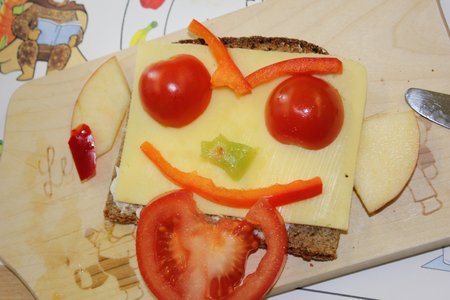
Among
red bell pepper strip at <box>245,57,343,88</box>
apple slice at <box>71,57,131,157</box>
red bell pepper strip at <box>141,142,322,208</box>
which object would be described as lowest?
red bell pepper strip at <box>141,142,322,208</box>

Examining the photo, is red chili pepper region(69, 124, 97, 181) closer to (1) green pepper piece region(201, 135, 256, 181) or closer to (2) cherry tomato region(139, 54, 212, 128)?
(2) cherry tomato region(139, 54, 212, 128)

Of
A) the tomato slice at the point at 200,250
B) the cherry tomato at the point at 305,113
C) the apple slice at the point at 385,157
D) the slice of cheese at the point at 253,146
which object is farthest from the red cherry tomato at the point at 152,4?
the apple slice at the point at 385,157

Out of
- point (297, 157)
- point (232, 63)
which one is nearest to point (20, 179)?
point (232, 63)

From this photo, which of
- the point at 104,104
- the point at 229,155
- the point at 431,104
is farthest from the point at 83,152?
the point at 431,104

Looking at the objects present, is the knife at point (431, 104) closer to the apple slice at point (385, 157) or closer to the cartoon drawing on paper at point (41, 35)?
the apple slice at point (385, 157)

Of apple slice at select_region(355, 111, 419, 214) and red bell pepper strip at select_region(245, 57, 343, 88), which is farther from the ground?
red bell pepper strip at select_region(245, 57, 343, 88)

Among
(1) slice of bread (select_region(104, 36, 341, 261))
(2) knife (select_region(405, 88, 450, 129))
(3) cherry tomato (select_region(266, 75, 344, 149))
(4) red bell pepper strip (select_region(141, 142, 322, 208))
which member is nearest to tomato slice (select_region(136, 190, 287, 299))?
(4) red bell pepper strip (select_region(141, 142, 322, 208))
